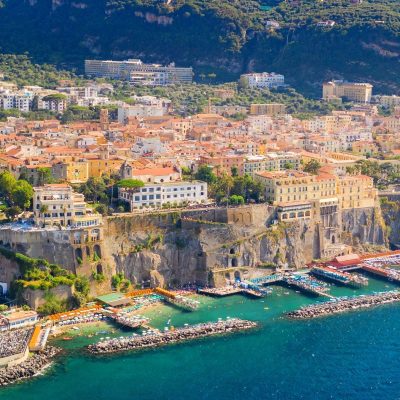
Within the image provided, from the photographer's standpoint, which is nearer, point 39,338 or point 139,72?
point 39,338

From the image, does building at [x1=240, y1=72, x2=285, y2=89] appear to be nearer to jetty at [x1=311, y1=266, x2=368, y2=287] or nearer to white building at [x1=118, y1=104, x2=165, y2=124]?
white building at [x1=118, y1=104, x2=165, y2=124]

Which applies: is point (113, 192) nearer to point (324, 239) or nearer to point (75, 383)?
point (324, 239)

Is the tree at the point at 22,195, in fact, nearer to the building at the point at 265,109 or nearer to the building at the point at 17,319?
the building at the point at 17,319

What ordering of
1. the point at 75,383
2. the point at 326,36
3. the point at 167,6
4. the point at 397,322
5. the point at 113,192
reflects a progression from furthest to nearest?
the point at 167,6
the point at 326,36
the point at 113,192
the point at 397,322
the point at 75,383

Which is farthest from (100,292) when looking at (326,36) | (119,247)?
(326,36)

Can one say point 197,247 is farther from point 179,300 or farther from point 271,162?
point 271,162

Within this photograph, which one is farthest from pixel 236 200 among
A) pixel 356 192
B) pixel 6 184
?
pixel 6 184
